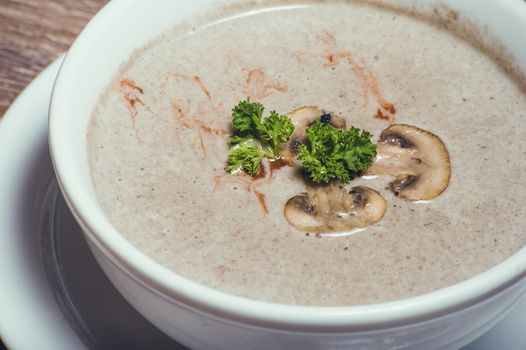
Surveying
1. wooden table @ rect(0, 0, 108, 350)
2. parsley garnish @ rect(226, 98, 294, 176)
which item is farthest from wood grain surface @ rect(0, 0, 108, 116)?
parsley garnish @ rect(226, 98, 294, 176)

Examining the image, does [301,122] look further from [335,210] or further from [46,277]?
[46,277]

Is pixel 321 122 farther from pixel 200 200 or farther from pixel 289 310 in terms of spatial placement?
pixel 289 310

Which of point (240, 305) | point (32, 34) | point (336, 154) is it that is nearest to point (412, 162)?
point (336, 154)

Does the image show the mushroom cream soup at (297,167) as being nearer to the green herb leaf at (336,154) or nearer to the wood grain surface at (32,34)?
the green herb leaf at (336,154)

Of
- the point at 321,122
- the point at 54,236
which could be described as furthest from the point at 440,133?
the point at 54,236

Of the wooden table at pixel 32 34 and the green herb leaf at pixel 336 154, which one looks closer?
the green herb leaf at pixel 336 154

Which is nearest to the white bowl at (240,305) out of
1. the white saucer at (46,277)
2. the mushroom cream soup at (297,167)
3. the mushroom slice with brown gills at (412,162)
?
the mushroom cream soup at (297,167)

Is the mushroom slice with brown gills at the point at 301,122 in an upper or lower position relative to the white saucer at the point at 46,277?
upper
